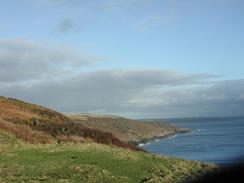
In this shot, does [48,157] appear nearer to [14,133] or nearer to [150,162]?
[150,162]

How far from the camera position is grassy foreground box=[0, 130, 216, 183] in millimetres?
24297

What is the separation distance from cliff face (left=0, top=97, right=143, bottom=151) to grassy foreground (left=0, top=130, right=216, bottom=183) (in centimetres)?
885

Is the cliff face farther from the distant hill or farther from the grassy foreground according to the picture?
the grassy foreground

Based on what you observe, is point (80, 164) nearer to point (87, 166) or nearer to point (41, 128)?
point (87, 166)

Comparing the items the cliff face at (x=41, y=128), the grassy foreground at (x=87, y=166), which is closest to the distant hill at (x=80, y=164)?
the grassy foreground at (x=87, y=166)

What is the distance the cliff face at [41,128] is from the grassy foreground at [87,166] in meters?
8.85

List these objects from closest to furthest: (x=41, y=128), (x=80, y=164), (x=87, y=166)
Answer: (x=87, y=166) → (x=80, y=164) → (x=41, y=128)

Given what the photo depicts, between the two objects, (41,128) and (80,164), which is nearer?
(80,164)

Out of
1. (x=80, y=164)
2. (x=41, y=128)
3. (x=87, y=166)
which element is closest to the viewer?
(x=87, y=166)

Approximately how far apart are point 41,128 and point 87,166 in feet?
78.7

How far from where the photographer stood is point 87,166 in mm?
26734

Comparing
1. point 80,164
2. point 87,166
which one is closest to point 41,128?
point 80,164

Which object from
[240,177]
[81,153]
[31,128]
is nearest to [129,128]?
[31,128]

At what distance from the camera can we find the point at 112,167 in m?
27.6
